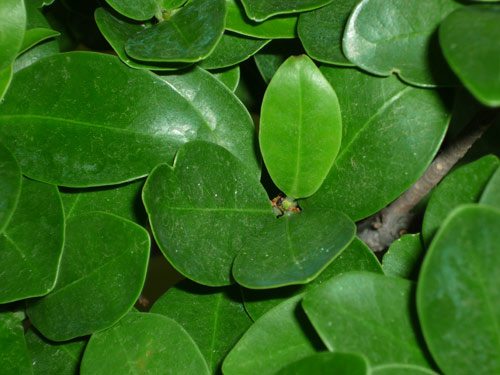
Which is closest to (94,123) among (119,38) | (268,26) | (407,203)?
(119,38)

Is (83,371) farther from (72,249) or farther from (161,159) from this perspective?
(161,159)

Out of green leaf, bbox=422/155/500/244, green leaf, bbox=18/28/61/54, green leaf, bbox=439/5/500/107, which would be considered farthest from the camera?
green leaf, bbox=18/28/61/54

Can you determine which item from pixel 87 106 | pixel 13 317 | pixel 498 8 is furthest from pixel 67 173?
pixel 498 8

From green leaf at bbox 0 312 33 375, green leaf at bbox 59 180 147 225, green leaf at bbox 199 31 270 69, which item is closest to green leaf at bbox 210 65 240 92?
green leaf at bbox 199 31 270 69

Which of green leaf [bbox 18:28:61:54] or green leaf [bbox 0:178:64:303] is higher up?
green leaf [bbox 18:28:61:54]

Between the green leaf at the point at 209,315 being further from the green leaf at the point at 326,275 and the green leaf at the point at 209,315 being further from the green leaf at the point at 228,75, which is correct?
the green leaf at the point at 228,75

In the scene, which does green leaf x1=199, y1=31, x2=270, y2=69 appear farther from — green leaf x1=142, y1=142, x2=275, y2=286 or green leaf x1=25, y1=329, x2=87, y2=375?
green leaf x1=25, y1=329, x2=87, y2=375
